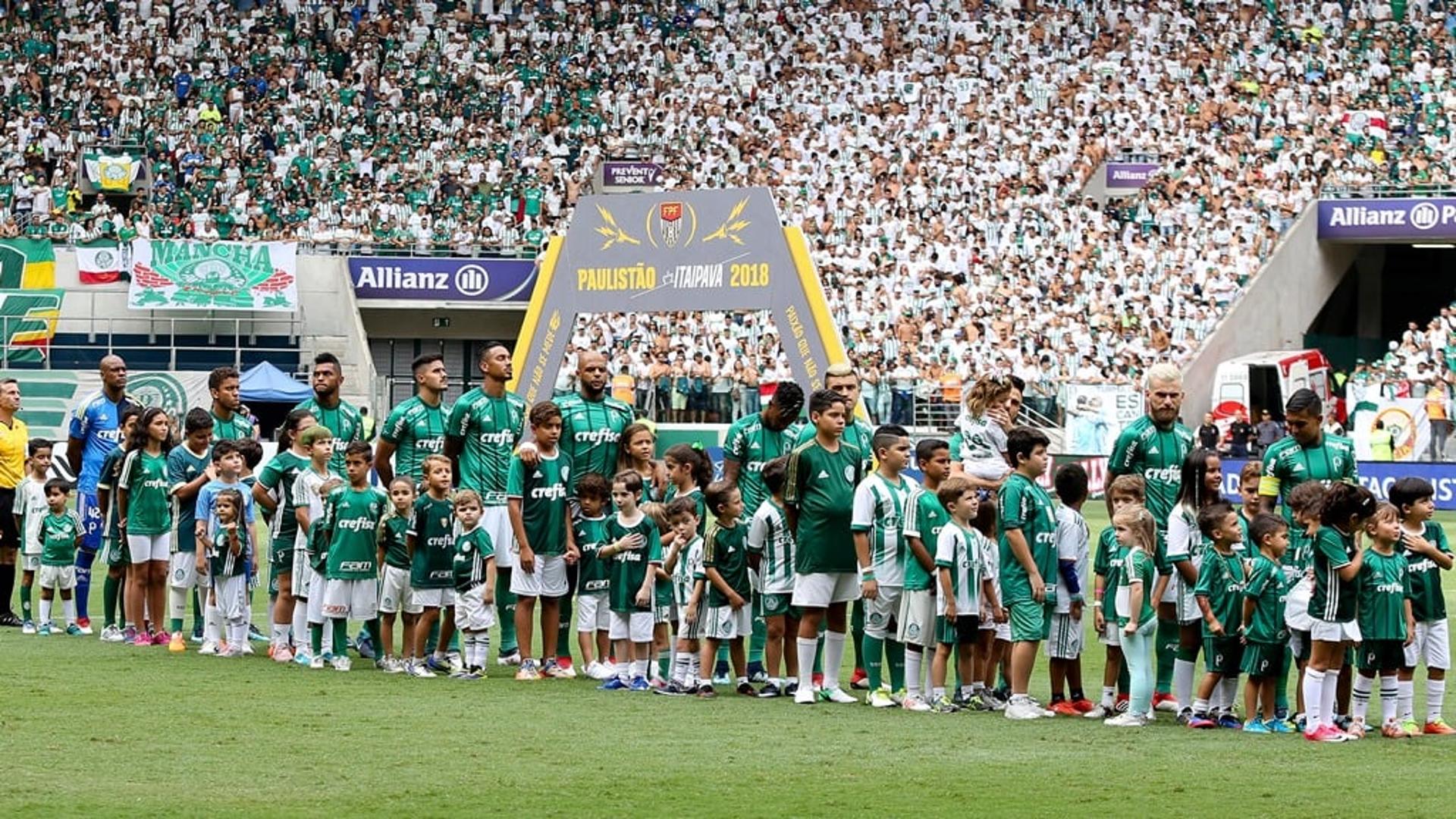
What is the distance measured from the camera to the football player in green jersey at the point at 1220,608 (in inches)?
425

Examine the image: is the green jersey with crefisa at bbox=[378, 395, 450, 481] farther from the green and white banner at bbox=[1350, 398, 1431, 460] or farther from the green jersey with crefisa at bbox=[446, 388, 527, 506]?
the green and white banner at bbox=[1350, 398, 1431, 460]

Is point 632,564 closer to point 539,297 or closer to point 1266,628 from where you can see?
point 1266,628

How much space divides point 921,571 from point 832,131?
36252mm

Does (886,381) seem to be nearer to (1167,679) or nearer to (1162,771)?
(1167,679)

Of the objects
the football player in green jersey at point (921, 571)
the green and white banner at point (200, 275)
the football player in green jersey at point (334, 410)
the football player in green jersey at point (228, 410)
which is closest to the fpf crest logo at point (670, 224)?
the football player in green jersey at point (228, 410)

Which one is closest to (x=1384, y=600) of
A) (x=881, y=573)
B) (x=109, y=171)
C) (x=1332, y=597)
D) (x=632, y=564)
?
(x=1332, y=597)

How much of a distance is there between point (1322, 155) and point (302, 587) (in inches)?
1398

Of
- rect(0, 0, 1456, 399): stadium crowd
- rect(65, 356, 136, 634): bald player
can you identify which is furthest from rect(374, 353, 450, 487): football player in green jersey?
rect(0, 0, 1456, 399): stadium crowd

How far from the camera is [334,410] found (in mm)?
14305

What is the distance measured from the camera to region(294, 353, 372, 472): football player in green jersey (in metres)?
14.1

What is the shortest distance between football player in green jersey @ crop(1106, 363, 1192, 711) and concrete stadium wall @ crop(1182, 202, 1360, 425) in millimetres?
30225

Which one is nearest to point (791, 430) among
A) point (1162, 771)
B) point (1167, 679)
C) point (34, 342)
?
point (1167, 679)

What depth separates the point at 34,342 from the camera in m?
41.1

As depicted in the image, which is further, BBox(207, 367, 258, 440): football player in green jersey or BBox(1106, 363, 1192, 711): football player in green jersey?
BBox(207, 367, 258, 440): football player in green jersey
